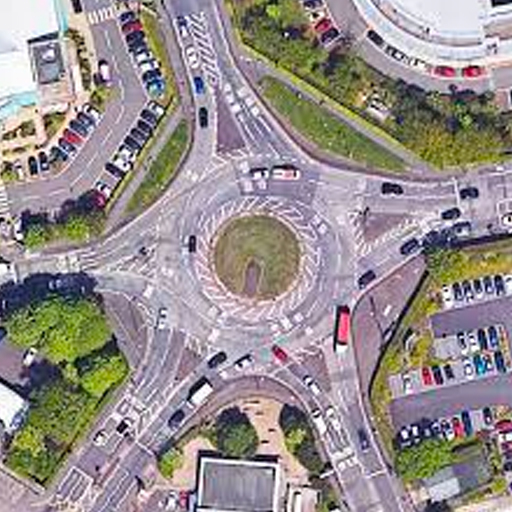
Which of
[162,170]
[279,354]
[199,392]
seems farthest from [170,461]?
[162,170]

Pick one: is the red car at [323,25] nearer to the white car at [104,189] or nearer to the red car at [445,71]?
the red car at [445,71]

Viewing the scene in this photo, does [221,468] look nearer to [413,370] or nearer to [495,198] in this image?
[413,370]

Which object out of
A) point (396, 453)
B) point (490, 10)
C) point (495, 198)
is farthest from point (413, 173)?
point (396, 453)

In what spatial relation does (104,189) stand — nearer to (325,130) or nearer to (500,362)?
(325,130)

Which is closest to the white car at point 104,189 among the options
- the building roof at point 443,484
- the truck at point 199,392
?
the truck at point 199,392

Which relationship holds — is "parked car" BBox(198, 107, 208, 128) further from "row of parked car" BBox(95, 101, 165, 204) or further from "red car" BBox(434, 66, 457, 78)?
"red car" BBox(434, 66, 457, 78)
